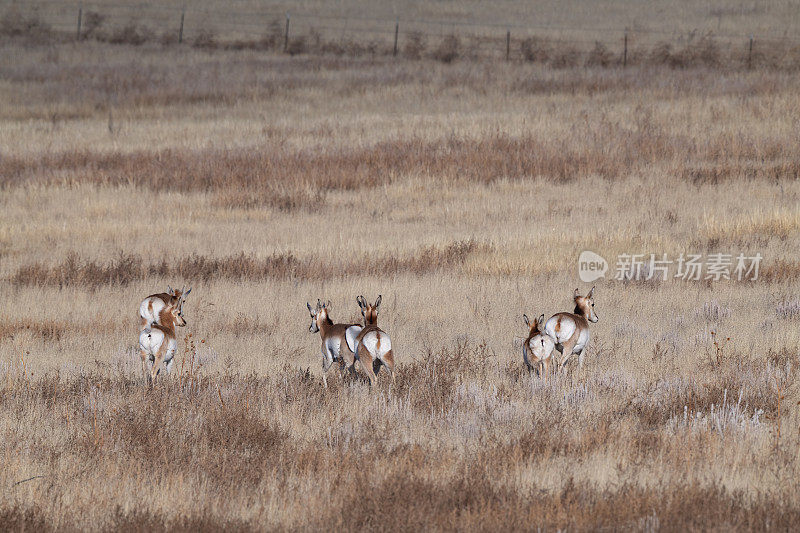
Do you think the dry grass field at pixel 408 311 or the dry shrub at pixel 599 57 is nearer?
the dry grass field at pixel 408 311

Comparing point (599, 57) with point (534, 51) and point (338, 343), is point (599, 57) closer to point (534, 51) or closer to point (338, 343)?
point (534, 51)

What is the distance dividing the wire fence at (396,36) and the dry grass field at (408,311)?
407 inches

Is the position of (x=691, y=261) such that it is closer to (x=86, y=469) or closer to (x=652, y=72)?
(x=86, y=469)

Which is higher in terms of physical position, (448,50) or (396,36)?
(396,36)

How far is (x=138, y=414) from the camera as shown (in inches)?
259

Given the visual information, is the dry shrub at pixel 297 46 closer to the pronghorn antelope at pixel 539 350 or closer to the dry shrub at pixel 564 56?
the dry shrub at pixel 564 56

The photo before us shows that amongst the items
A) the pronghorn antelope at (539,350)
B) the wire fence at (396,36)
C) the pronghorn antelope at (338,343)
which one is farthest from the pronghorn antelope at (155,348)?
the wire fence at (396,36)

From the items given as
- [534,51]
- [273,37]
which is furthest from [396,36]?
[534,51]

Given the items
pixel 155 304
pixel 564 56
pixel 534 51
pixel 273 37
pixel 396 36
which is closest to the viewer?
pixel 155 304

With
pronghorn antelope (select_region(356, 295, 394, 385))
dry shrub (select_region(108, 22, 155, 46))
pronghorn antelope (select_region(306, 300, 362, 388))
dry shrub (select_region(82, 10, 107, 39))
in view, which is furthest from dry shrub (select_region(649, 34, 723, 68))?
pronghorn antelope (select_region(356, 295, 394, 385))

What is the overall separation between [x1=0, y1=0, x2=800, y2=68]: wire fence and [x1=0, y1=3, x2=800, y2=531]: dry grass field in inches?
407

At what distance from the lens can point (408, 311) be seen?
35.5ft

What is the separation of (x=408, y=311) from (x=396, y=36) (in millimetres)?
35034

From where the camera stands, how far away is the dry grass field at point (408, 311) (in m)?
5.36
